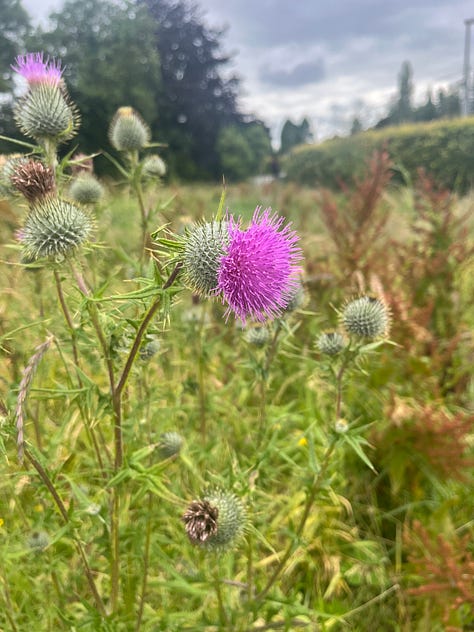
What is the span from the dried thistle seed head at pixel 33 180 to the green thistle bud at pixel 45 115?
433mm

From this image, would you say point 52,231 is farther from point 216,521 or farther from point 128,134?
point 128,134

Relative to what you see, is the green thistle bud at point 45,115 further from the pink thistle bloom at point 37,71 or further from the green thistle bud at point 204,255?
the green thistle bud at point 204,255

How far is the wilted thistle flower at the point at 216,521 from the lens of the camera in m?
1.92

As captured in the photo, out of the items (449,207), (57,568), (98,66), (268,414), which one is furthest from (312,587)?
(98,66)

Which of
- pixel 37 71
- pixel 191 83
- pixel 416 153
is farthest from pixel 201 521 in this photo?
pixel 191 83

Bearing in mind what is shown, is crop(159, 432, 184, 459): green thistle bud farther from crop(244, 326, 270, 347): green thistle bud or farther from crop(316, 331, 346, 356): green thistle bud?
crop(316, 331, 346, 356): green thistle bud

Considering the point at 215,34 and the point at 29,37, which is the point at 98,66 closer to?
the point at 29,37

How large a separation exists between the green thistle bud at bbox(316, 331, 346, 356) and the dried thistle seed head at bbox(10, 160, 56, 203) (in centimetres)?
163

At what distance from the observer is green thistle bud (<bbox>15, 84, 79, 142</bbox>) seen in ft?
7.40

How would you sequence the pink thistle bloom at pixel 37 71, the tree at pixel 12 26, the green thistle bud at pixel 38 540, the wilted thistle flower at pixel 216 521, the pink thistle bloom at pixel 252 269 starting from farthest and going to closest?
the tree at pixel 12 26
the pink thistle bloom at pixel 37 71
the green thistle bud at pixel 38 540
the wilted thistle flower at pixel 216 521
the pink thistle bloom at pixel 252 269

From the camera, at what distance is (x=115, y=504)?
1836 mm

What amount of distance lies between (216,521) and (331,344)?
1160 millimetres

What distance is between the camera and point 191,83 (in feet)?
127

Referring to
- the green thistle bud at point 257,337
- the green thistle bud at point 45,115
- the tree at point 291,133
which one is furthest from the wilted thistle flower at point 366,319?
the tree at point 291,133
